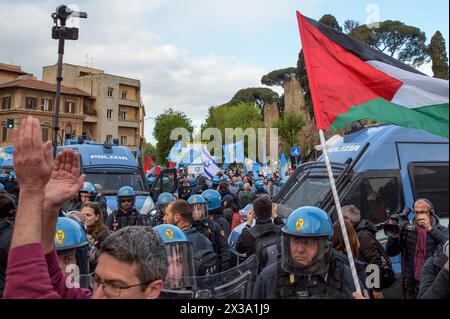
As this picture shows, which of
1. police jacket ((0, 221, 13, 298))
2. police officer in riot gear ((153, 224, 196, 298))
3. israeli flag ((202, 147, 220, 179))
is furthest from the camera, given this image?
israeli flag ((202, 147, 220, 179))

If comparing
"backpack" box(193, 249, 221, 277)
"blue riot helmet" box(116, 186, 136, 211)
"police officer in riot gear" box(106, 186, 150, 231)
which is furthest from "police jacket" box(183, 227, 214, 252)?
"blue riot helmet" box(116, 186, 136, 211)

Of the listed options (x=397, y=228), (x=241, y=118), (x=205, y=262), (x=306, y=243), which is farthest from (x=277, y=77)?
(x=306, y=243)

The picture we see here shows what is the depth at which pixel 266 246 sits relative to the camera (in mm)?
4543

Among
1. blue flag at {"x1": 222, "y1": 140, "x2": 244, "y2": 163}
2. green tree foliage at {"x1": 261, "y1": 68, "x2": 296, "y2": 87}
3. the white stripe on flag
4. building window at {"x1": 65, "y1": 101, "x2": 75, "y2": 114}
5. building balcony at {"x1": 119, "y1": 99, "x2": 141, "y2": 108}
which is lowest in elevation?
the white stripe on flag

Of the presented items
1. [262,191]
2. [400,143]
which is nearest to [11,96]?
[262,191]

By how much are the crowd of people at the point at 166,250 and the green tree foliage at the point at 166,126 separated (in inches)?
2438

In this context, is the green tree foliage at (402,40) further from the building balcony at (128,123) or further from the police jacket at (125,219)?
the police jacket at (125,219)

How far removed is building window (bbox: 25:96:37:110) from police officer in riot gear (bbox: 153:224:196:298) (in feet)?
185

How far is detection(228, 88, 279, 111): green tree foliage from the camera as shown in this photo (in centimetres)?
8438

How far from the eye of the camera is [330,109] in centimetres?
335

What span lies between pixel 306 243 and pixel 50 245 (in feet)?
5.66

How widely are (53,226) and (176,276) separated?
82cm

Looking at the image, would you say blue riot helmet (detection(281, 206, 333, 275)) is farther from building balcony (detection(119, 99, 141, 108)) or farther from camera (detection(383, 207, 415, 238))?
building balcony (detection(119, 99, 141, 108))

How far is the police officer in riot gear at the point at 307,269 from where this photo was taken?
2.95 m
